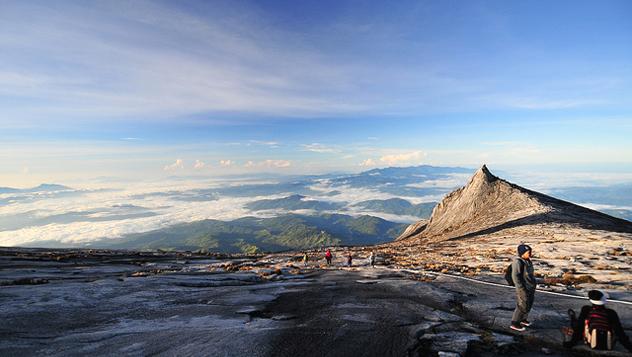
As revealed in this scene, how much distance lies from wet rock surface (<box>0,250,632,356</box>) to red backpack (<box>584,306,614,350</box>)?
36 centimetres

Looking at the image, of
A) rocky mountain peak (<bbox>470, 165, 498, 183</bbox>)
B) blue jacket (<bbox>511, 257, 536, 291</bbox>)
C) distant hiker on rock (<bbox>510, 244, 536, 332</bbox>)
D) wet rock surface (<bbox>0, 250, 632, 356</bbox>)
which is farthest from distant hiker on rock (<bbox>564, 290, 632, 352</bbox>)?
rocky mountain peak (<bbox>470, 165, 498, 183</bbox>)

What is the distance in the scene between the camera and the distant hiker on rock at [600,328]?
A: 10.1m

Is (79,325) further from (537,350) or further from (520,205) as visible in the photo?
(520,205)

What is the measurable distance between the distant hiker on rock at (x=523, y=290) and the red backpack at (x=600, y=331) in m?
1.90

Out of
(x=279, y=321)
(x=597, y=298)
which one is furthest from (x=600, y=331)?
(x=279, y=321)

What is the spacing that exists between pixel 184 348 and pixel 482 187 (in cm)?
8420

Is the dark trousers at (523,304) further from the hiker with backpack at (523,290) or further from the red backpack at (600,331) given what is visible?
the red backpack at (600,331)

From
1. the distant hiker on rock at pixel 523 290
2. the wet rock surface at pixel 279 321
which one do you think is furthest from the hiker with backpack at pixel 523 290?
the wet rock surface at pixel 279 321

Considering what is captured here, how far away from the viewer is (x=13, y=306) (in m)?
14.0

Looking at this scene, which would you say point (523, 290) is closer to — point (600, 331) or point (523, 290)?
point (523, 290)

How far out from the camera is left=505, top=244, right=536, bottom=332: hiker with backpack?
1211cm

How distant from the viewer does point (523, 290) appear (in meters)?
12.2

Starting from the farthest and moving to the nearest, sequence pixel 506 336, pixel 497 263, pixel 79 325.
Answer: pixel 497 263, pixel 79 325, pixel 506 336

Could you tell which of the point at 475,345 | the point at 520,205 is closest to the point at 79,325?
the point at 475,345
